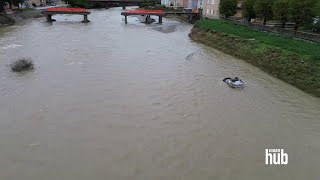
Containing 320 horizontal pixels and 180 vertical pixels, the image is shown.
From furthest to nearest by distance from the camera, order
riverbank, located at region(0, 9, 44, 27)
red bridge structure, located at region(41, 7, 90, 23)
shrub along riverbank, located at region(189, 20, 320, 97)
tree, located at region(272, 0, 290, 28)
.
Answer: red bridge structure, located at region(41, 7, 90, 23), riverbank, located at region(0, 9, 44, 27), tree, located at region(272, 0, 290, 28), shrub along riverbank, located at region(189, 20, 320, 97)

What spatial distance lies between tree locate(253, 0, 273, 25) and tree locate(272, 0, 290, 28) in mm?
3222

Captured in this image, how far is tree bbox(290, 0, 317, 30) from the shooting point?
38.0 meters

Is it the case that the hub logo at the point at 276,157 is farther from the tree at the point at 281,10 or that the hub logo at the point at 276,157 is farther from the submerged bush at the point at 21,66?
the tree at the point at 281,10

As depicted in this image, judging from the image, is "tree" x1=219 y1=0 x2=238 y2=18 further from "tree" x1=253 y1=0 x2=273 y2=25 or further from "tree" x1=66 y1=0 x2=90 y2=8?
"tree" x1=66 y1=0 x2=90 y2=8

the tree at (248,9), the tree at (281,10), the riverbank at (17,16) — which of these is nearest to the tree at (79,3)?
the riverbank at (17,16)

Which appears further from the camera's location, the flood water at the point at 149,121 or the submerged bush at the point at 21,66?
the submerged bush at the point at 21,66

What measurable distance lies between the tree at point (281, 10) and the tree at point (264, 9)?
3222 millimetres

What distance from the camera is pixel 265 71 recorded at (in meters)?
30.5

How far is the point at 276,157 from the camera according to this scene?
16219 millimetres

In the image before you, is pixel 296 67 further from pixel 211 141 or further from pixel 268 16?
pixel 268 16

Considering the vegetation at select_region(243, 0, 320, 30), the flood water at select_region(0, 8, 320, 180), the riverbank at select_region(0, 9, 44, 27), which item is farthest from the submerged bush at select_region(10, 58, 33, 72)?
the riverbank at select_region(0, 9, 44, 27)

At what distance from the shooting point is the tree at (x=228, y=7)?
60406mm

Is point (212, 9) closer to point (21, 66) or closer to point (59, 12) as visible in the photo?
point (59, 12)

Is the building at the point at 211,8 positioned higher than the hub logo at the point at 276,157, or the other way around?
the building at the point at 211,8
